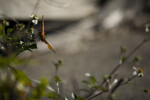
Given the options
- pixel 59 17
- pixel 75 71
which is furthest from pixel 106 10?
pixel 75 71

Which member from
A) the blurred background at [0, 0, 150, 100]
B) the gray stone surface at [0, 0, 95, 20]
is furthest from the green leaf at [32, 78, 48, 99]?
the gray stone surface at [0, 0, 95, 20]

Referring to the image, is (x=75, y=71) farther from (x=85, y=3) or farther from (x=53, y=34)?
(x=85, y=3)

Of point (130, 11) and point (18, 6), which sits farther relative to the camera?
point (130, 11)

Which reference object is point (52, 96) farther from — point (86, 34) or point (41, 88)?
point (86, 34)

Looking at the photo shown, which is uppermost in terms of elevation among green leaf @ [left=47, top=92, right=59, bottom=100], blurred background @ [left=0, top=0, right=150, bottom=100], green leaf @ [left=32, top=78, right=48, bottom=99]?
green leaf @ [left=32, top=78, right=48, bottom=99]

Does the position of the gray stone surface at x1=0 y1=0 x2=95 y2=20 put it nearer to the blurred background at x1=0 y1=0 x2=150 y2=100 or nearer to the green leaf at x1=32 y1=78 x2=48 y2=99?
the blurred background at x1=0 y1=0 x2=150 y2=100

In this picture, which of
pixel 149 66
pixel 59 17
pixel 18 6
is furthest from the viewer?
pixel 59 17

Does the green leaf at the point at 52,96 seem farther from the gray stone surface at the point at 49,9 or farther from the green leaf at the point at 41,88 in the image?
the gray stone surface at the point at 49,9

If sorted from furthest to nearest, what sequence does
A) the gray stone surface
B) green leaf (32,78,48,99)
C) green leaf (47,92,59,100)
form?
1. the gray stone surface
2. green leaf (47,92,59,100)
3. green leaf (32,78,48,99)
